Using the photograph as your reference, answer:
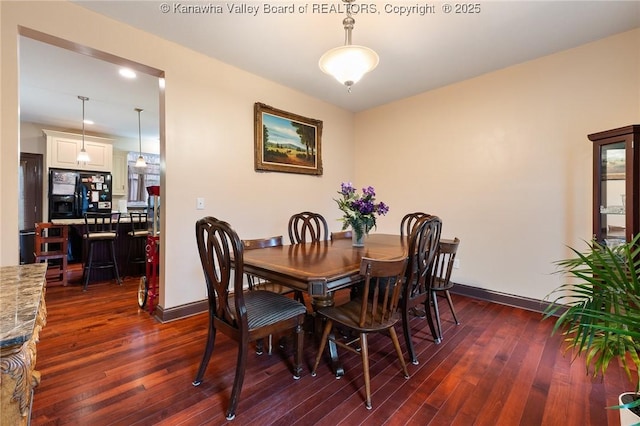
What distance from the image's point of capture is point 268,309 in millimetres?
1705

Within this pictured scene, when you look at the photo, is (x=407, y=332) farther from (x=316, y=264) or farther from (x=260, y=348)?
(x=260, y=348)

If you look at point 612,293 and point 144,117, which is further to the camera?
point 144,117

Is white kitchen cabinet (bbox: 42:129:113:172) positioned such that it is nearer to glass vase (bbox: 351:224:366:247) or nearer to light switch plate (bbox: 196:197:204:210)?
light switch plate (bbox: 196:197:204:210)

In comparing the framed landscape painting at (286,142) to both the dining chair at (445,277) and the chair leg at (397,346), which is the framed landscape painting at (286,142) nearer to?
the dining chair at (445,277)

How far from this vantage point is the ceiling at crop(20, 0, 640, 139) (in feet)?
7.08

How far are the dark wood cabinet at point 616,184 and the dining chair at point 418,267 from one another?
1484mm

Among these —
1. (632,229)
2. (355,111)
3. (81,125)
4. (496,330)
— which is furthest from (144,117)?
(632,229)

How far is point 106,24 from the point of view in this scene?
88.4 inches

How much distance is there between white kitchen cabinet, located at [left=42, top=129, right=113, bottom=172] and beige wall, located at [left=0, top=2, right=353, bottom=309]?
168 inches

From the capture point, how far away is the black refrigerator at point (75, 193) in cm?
528

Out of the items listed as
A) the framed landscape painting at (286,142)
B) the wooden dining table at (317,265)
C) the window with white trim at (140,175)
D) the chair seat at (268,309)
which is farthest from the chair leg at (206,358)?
the window with white trim at (140,175)

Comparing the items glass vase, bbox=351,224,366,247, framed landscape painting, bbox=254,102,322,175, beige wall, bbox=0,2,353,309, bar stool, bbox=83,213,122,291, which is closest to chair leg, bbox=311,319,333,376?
glass vase, bbox=351,224,366,247

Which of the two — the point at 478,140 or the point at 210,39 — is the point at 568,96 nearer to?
the point at 478,140

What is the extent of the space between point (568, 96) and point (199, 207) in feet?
12.2
